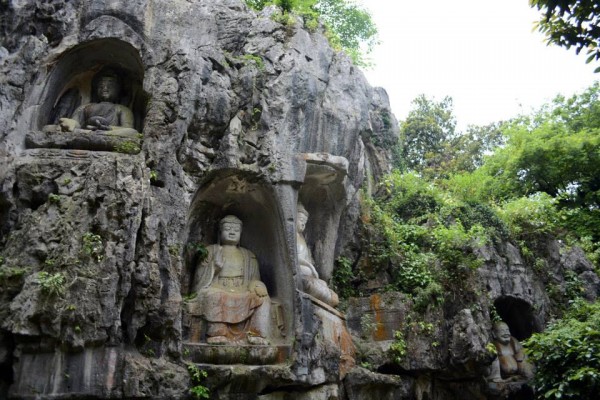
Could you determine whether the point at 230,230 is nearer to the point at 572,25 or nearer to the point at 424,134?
the point at 572,25

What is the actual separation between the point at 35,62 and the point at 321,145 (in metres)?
5.65

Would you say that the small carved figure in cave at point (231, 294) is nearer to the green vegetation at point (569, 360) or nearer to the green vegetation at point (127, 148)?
the green vegetation at point (127, 148)

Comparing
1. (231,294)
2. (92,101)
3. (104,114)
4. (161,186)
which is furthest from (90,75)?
(231,294)

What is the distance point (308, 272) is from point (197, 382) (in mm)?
3357

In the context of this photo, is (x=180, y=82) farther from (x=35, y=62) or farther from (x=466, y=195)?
(x=466, y=195)

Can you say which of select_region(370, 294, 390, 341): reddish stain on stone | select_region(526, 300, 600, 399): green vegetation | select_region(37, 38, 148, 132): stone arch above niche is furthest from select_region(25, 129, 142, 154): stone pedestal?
select_region(526, 300, 600, 399): green vegetation

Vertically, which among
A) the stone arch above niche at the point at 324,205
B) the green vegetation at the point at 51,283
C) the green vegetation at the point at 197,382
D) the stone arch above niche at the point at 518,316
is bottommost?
the green vegetation at the point at 197,382

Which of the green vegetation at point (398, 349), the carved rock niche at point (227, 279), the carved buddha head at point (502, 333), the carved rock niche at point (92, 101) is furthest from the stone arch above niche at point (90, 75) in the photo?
the carved buddha head at point (502, 333)

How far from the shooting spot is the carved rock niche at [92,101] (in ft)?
33.3

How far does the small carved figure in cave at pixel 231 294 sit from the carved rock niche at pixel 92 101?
2427mm

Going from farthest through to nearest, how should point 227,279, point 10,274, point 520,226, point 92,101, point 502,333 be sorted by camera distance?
1. point 520,226
2. point 502,333
3. point 92,101
4. point 227,279
5. point 10,274

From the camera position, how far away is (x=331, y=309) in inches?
438

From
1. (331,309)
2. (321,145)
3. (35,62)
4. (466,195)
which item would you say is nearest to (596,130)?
(466,195)

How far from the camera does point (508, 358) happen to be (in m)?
14.3
